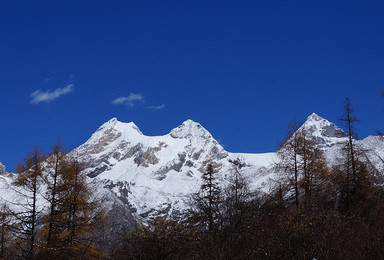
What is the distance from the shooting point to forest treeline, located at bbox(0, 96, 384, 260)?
11578 millimetres

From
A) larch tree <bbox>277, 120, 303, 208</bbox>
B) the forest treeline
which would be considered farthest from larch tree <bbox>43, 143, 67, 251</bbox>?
larch tree <bbox>277, 120, 303, 208</bbox>

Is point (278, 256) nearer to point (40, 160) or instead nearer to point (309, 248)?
point (309, 248)

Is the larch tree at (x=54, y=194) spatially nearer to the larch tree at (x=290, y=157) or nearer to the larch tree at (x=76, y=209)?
the larch tree at (x=76, y=209)

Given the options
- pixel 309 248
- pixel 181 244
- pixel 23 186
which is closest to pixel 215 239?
pixel 181 244

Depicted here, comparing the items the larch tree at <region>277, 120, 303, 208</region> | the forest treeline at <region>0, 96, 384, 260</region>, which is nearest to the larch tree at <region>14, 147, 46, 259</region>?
the forest treeline at <region>0, 96, 384, 260</region>

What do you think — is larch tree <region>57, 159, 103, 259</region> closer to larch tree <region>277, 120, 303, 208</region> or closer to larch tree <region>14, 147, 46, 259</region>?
larch tree <region>14, 147, 46, 259</region>

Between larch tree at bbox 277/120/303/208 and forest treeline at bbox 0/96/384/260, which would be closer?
forest treeline at bbox 0/96/384/260

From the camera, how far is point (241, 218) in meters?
15.0

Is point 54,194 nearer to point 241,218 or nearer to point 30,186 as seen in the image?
point 30,186

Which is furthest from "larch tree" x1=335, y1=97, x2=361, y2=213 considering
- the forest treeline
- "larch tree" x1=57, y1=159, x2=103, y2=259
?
"larch tree" x1=57, y1=159, x2=103, y2=259

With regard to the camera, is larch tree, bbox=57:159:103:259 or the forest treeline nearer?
the forest treeline

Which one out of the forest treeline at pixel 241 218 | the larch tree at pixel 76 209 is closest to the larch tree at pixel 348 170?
the forest treeline at pixel 241 218

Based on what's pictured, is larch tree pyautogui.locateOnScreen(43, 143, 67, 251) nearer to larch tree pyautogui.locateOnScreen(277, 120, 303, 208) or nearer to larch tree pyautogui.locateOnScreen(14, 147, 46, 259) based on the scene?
larch tree pyautogui.locateOnScreen(14, 147, 46, 259)

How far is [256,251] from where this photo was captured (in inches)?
444
